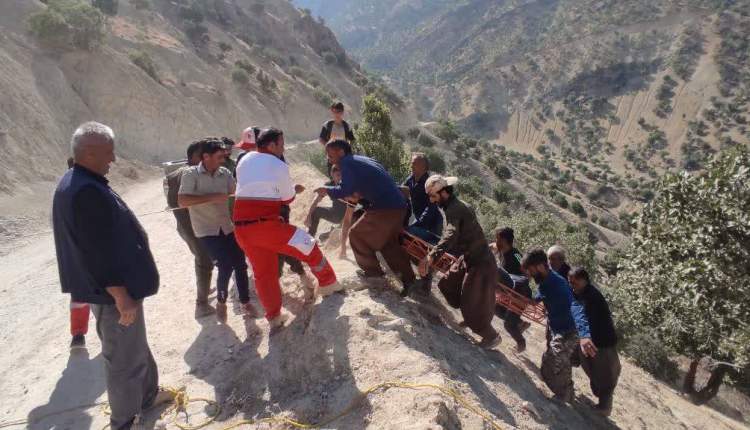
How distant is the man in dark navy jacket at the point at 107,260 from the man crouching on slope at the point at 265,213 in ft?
2.79

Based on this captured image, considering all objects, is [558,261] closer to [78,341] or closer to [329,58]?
[78,341]

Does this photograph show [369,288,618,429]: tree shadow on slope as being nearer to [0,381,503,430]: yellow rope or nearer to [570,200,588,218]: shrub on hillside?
[0,381,503,430]: yellow rope

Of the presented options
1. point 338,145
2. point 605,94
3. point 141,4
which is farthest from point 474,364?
point 605,94

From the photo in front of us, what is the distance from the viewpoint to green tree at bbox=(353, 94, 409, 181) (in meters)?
14.1

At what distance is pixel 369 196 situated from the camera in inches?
177

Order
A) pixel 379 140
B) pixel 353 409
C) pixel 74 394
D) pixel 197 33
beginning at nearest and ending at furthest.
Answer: pixel 353 409 → pixel 74 394 → pixel 379 140 → pixel 197 33

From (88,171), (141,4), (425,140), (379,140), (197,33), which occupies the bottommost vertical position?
(88,171)

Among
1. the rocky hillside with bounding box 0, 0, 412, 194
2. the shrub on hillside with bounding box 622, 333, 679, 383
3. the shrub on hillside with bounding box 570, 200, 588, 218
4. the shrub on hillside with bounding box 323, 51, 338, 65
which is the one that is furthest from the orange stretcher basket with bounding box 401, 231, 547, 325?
the shrub on hillside with bounding box 323, 51, 338, 65

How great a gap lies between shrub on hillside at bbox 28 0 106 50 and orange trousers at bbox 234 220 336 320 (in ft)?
71.1

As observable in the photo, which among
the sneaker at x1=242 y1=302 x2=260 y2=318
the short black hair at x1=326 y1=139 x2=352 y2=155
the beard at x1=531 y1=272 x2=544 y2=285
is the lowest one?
the sneaker at x1=242 y1=302 x2=260 y2=318

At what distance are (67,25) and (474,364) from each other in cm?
2341

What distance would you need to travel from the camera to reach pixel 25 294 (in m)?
6.34

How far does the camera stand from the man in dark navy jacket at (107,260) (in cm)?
275

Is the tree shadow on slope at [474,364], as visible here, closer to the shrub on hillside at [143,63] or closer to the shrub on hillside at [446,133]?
the shrub on hillside at [143,63]
